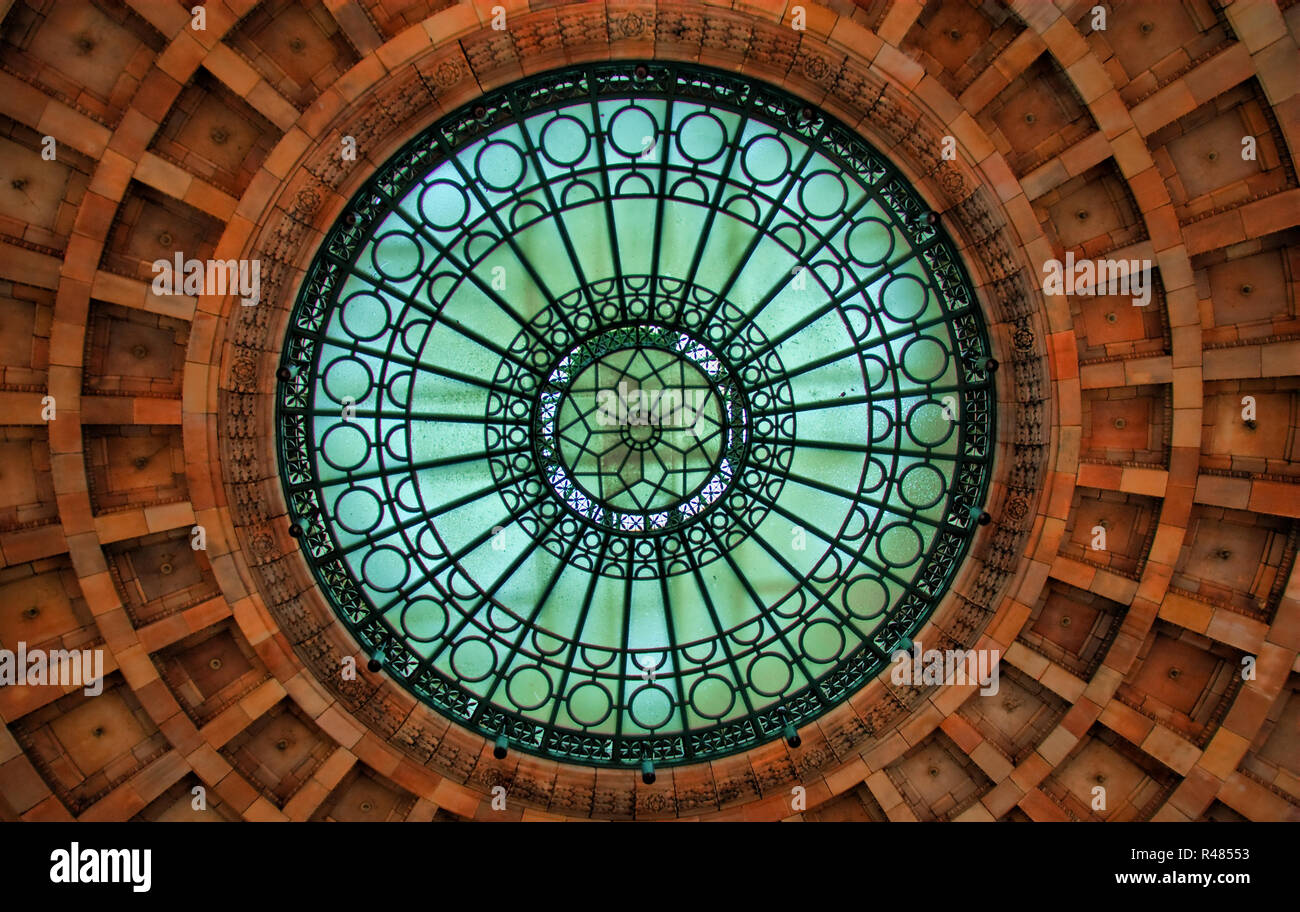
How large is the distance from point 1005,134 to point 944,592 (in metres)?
7.98

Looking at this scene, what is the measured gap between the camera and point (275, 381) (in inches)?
640

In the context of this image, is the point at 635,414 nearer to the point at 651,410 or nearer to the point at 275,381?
the point at 651,410

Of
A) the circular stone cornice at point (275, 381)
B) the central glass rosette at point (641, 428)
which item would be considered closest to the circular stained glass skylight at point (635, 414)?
the central glass rosette at point (641, 428)

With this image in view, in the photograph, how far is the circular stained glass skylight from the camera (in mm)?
16203

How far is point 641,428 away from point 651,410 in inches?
14.6

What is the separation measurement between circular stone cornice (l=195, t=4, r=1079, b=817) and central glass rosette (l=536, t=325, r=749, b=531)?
180 inches

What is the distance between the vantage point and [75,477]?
1504 cm

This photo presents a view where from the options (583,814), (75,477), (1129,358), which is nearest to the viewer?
(75,477)

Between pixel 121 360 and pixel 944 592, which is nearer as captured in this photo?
pixel 121 360

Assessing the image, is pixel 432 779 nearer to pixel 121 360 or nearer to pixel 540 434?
pixel 540 434

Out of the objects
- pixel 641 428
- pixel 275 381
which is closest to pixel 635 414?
pixel 641 428

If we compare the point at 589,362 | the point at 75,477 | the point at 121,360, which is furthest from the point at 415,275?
the point at 75,477

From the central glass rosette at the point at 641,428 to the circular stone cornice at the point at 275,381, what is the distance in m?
4.58

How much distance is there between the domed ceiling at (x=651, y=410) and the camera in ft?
49.3
